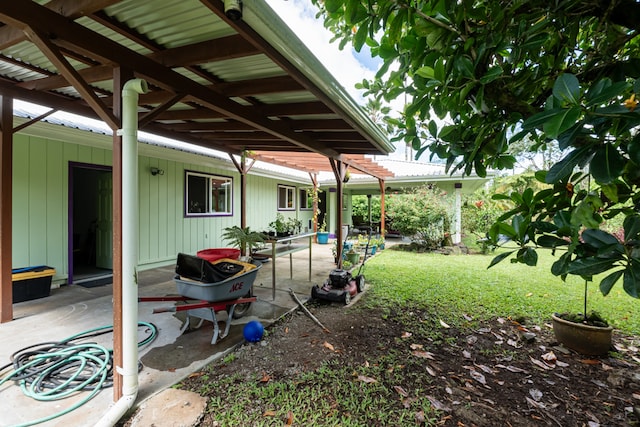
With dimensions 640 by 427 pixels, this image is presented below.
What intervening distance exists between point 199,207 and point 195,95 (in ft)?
17.1

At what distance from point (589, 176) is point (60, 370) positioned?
3.91 m

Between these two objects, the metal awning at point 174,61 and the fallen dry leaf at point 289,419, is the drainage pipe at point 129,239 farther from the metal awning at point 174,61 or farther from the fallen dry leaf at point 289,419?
the fallen dry leaf at point 289,419

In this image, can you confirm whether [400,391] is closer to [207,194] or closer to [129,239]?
[129,239]

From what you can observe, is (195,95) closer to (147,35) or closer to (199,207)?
(147,35)

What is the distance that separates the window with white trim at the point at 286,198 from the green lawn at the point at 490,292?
16.6 feet

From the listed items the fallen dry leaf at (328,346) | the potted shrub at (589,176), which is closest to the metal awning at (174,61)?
the potted shrub at (589,176)

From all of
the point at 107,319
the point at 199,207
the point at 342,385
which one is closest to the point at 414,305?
the point at 342,385

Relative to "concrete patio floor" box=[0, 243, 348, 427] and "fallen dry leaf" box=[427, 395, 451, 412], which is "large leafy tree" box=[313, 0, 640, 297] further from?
"concrete patio floor" box=[0, 243, 348, 427]

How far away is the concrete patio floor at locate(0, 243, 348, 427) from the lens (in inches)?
81.2

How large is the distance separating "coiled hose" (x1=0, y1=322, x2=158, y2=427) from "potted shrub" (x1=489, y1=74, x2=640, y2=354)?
3137 mm

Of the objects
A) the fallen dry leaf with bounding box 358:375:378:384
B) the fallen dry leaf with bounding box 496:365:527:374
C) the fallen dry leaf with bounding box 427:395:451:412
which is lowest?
the fallen dry leaf with bounding box 496:365:527:374

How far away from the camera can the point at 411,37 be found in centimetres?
154

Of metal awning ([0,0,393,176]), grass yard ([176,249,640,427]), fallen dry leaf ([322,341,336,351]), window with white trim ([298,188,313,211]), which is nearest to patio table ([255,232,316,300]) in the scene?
grass yard ([176,249,640,427])

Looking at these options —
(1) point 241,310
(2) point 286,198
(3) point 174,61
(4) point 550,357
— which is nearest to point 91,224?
(1) point 241,310
